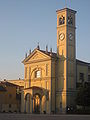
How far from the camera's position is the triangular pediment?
67.3 meters

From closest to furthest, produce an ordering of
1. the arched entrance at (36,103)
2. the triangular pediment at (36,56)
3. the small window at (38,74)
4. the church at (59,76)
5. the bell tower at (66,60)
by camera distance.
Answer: the bell tower at (66,60) < the church at (59,76) < the triangular pediment at (36,56) < the arched entrance at (36,103) < the small window at (38,74)

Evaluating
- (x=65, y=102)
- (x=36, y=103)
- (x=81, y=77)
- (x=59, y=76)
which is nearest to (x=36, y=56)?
(x=59, y=76)

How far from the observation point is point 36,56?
230 ft

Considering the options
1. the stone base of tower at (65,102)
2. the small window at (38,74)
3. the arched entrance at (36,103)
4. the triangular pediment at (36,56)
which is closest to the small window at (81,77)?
the stone base of tower at (65,102)

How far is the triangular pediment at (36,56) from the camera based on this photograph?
6732 cm

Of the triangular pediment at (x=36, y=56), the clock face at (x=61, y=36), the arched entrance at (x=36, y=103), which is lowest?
the arched entrance at (x=36, y=103)

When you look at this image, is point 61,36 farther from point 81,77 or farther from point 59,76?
point 81,77

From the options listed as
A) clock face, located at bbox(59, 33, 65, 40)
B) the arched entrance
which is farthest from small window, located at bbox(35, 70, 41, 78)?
clock face, located at bbox(59, 33, 65, 40)

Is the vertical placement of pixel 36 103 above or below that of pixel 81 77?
below

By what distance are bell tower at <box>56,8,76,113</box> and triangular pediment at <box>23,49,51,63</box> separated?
10.7 ft

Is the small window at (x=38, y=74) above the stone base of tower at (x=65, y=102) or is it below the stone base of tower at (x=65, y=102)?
above

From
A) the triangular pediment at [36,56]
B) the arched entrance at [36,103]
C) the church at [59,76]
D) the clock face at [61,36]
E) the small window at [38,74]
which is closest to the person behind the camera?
the church at [59,76]

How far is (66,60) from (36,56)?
890 cm

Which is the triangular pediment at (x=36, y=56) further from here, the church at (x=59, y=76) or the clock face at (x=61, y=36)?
the clock face at (x=61, y=36)
